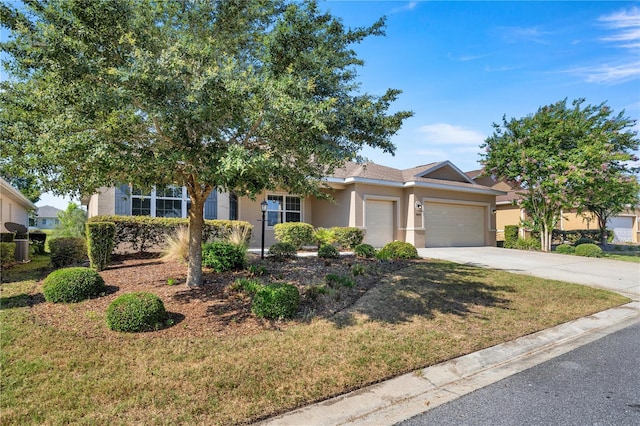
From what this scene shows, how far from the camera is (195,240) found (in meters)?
6.21

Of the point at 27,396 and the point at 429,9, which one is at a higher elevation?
the point at 429,9

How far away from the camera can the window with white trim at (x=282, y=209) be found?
A: 15383mm

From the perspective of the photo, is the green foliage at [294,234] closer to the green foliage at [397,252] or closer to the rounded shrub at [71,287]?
the green foliage at [397,252]

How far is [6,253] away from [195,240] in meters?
7.48

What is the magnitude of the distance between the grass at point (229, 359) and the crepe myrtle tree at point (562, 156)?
1188 cm

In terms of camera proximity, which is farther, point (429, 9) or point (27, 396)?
point (429, 9)

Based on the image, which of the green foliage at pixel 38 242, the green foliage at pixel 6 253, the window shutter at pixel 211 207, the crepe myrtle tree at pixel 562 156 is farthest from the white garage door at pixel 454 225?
the green foliage at pixel 38 242

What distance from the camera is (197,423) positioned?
274 centimetres

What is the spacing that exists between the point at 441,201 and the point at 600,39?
8.98 meters

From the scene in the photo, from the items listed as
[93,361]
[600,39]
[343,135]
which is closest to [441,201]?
[600,39]

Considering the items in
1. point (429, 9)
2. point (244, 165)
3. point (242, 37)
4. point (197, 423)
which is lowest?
point (197, 423)

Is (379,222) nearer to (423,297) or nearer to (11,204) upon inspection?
(423,297)

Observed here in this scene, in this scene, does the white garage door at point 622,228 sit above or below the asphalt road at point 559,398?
above

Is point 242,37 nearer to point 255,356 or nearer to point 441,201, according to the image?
point 255,356
